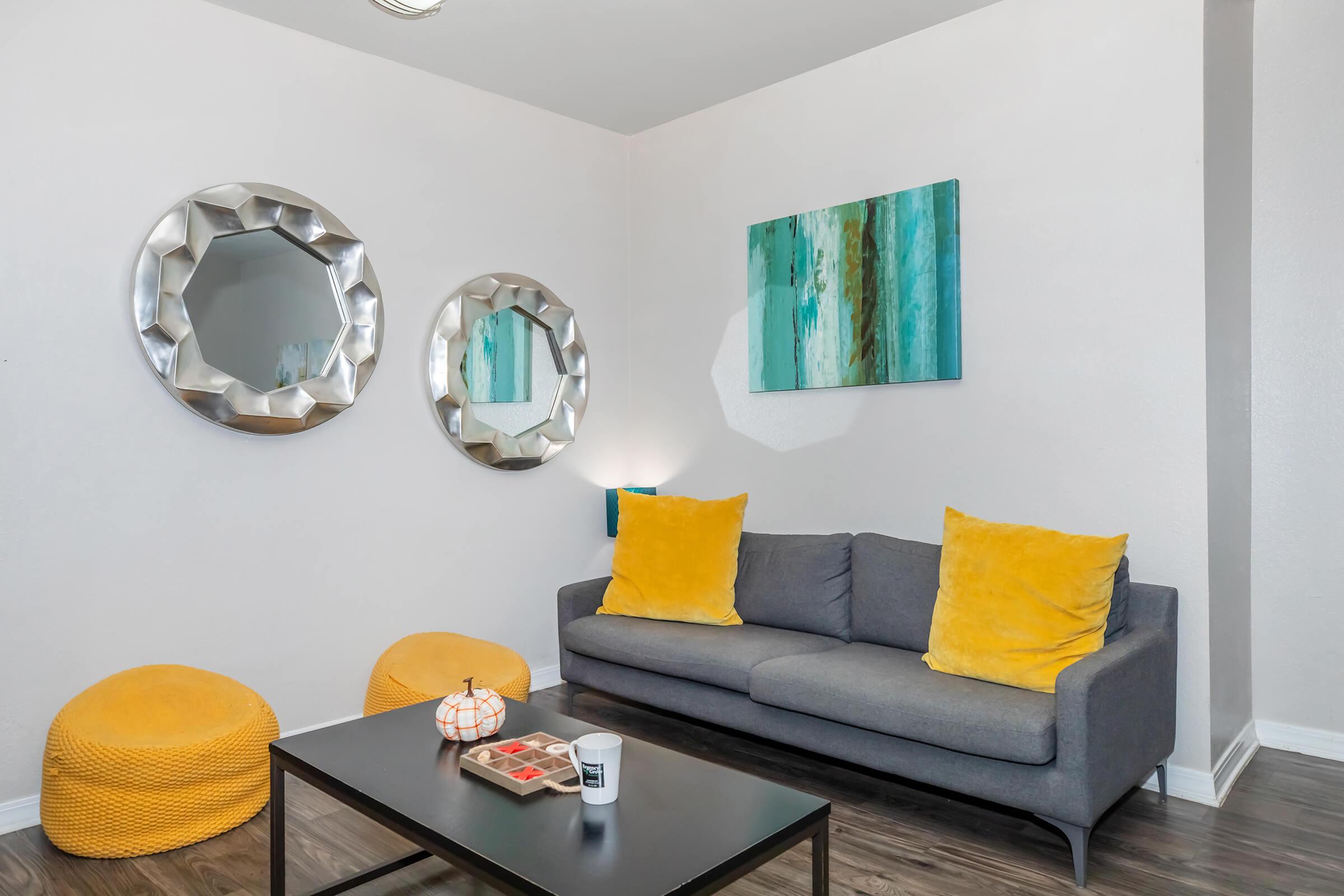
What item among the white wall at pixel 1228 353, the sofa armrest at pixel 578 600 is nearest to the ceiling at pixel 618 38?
the white wall at pixel 1228 353

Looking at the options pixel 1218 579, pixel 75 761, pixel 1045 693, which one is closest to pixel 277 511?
pixel 75 761

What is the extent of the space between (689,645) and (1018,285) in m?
1.78

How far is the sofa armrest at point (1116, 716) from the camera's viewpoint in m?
2.29

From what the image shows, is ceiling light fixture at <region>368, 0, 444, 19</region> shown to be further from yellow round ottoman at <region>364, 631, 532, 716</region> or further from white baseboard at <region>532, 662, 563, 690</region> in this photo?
white baseboard at <region>532, 662, 563, 690</region>

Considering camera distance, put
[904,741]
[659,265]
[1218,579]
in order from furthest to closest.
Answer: [659,265]
[1218,579]
[904,741]

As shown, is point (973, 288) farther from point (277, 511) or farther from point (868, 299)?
point (277, 511)

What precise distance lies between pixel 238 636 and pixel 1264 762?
12.1 feet

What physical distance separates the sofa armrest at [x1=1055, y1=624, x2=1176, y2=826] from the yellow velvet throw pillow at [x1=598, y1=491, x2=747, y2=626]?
145 cm

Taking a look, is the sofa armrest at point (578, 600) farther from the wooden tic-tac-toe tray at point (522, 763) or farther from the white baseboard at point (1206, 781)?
the white baseboard at point (1206, 781)

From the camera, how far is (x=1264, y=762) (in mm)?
3092

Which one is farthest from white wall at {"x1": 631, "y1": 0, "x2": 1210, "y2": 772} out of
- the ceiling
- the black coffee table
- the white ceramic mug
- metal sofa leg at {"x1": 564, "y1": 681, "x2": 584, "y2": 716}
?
the white ceramic mug

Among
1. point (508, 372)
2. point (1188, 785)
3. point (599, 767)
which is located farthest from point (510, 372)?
point (1188, 785)

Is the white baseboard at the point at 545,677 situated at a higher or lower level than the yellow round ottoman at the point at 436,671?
lower

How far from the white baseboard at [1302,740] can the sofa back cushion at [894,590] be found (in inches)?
52.7
